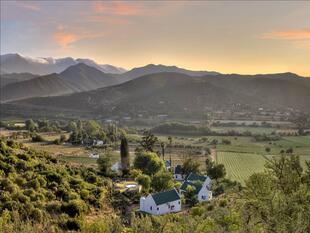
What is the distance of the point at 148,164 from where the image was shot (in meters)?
47.9

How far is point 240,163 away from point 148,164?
19.9 metres

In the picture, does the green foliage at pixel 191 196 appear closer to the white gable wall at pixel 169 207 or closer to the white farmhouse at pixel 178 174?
the white gable wall at pixel 169 207

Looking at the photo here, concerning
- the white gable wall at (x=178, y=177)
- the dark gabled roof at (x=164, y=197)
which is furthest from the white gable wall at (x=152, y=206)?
the white gable wall at (x=178, y=177)

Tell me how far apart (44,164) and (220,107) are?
136 metres

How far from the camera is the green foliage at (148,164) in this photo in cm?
4759

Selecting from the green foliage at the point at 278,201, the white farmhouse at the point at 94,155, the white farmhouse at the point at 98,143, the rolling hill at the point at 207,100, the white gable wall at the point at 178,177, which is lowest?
the white gable wall at the point at 178,177

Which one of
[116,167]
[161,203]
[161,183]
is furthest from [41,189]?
[116,167]

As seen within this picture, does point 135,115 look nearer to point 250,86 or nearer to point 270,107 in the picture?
point 270,107

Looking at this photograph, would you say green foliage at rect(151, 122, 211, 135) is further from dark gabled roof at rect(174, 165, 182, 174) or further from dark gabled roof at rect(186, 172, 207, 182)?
dark gabled roof at rect(186, 172, 207, 182)

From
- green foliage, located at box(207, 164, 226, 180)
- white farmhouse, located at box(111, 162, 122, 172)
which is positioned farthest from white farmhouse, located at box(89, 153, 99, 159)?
green foliage, located at box(207, 164, 226, 180)

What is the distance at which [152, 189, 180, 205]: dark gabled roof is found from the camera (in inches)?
1339

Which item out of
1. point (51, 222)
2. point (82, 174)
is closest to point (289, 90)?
point (82, 174)

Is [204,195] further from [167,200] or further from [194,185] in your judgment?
[167,200]

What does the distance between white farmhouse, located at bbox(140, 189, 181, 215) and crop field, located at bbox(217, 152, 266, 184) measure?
16851 mm
